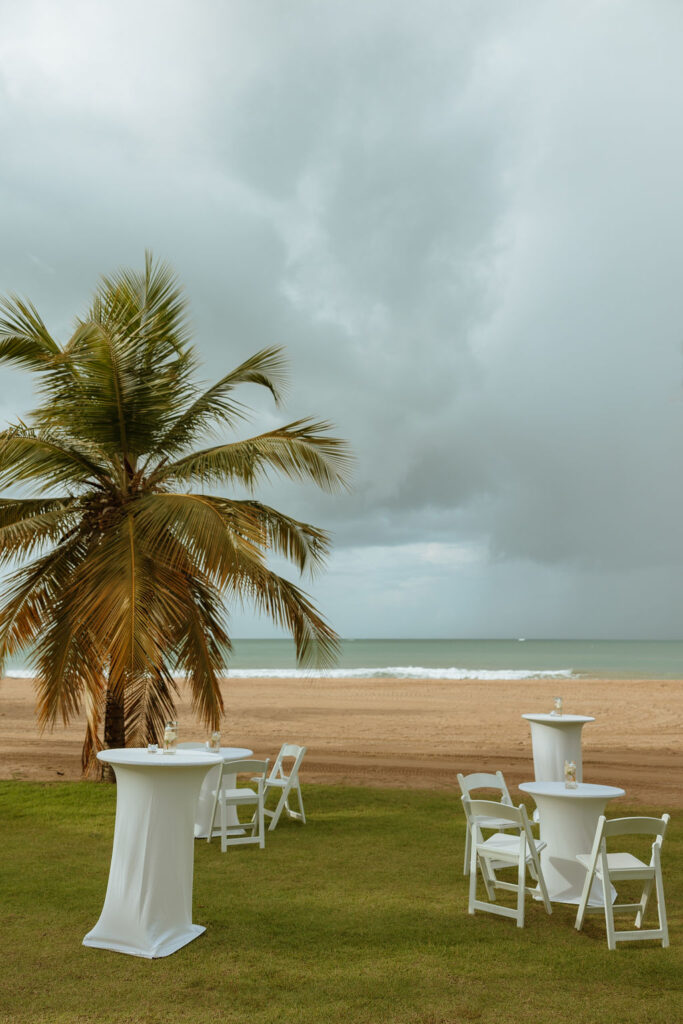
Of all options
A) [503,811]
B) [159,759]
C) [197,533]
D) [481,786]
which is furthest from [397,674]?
[159,759]

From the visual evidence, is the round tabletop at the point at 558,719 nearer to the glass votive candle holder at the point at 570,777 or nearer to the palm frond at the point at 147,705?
the glass votive candle holder at the point at 570,777

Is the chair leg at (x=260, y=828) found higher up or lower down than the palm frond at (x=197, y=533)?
lower down

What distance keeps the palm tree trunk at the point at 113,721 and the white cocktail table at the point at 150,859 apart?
5.55 m

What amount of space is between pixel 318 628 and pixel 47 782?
4.73 m

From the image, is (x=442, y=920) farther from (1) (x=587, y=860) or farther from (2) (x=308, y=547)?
(2) (x=308, y=547)

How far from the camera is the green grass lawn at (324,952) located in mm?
4031

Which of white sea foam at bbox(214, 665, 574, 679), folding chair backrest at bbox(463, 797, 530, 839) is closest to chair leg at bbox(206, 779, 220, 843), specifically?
folding chair backrest at bbox(463, 797, 530, 839)

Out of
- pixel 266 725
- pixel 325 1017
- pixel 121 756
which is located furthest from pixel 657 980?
pixel 266 725

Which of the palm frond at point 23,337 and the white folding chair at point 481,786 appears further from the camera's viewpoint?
the palm frond at point 23,337

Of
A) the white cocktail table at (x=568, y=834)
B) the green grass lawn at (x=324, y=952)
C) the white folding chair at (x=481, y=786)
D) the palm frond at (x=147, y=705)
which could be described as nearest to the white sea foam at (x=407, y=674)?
the palm frond at (x=147, y=705)

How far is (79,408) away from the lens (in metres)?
9.43

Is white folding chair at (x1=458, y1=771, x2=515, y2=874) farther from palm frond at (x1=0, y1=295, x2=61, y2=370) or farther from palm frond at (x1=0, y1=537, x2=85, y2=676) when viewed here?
palm frond at (x1=0, y1=295, x2=61, y2=370)

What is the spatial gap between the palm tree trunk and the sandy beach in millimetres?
1795

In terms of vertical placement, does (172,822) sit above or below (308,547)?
below
